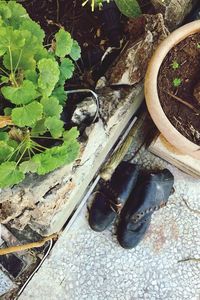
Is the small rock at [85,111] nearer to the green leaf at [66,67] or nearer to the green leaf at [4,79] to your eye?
the green leaf at [66,67]

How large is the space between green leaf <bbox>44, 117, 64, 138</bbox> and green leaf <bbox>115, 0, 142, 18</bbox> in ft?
1.78

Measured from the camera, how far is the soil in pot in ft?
5.92

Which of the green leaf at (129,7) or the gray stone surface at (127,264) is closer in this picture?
the green leaf at (129,7)

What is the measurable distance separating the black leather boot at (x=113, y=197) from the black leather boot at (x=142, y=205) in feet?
0.13

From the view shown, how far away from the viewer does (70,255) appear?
212 centimetres

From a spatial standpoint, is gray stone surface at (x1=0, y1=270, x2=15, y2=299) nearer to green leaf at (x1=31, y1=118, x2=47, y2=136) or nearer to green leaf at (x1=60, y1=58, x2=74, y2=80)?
green leaf at (x1=31, y1=118, x2=47, y2=136)

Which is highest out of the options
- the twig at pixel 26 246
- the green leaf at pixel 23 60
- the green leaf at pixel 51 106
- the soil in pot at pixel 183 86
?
the green leaf at pixel 23 60

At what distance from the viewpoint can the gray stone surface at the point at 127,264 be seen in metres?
2.10

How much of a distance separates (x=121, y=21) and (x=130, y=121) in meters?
0.42

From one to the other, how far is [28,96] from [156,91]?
1.80 feet

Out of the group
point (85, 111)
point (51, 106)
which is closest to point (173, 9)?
point (85, 111)

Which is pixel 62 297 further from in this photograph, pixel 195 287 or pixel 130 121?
pixel 130 121

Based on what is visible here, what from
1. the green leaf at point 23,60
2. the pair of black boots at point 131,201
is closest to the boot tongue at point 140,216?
the pair of black boots at point 131,201

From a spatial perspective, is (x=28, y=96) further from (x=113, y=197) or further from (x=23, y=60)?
(x=113, y=197)
